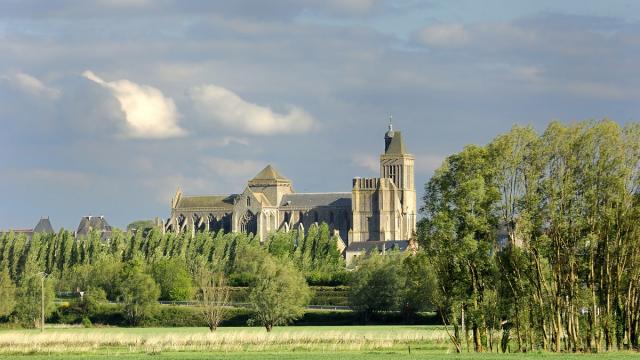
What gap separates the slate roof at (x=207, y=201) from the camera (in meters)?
183

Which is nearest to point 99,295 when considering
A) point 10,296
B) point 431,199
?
point 10,296

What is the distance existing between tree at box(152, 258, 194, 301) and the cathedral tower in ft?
259

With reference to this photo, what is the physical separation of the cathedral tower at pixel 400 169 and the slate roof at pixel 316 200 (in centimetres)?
695

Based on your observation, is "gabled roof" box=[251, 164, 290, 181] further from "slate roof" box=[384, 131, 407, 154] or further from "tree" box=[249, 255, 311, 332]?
"tree" box=[249, 255, 311, 332]

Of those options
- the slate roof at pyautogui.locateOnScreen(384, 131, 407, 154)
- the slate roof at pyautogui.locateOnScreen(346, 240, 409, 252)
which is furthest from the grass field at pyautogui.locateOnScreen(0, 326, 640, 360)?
the slate roof at pyautogui.locateOnScreen(384, 131, 407, 154)

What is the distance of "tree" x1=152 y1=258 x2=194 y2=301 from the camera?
95.2 m

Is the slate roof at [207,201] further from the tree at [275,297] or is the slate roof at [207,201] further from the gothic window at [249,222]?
the tree at [275,297]

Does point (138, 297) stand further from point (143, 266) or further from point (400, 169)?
point (400, 169)

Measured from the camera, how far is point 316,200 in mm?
178750

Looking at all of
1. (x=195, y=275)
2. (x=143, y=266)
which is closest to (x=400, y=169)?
(x=195, y=275)

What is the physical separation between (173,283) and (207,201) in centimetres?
8888

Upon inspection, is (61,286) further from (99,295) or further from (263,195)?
(263,195)

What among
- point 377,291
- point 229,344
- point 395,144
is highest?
point 395,144

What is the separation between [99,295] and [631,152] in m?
53.3
